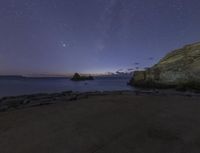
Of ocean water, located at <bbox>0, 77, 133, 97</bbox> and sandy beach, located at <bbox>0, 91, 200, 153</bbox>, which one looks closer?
sandy beach, located at <bbox>0, 91, 200, 153</bbox>

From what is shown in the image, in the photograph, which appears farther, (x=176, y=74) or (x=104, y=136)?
(x=176, y=74)

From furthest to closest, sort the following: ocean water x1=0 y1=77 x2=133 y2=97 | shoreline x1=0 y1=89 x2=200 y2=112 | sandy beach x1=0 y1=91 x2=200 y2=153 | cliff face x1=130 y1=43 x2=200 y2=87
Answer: cliff face x1=130 y1=43 x2=200 y2=87
ocean water x1=0 y1=77 x2=133 y2=97
shoreline x1=0 y1=89 x2=200 y2=112
sandy beach x1=0 y1=91 x2=200 y2=153

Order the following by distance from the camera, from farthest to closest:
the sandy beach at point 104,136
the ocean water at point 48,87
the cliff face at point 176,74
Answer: the cliff face at point 176,74 < the ocean water at point 48,87 < the sandy beach at point 104,136

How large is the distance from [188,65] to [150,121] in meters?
54.7

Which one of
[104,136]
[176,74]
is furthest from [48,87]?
[104,136]

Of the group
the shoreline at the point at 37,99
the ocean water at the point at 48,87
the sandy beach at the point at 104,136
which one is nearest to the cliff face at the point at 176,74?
Answer: the ocean water at the point at 48,87

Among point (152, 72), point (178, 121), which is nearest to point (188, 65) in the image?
point (152, 72)

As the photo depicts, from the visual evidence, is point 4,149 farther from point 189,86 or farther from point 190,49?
point 190,49

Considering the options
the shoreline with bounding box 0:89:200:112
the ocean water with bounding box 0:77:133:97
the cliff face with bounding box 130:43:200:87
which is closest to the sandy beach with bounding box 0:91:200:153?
the shoreline with bounding box 0:89:200:112

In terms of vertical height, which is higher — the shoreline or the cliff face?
the cliff face

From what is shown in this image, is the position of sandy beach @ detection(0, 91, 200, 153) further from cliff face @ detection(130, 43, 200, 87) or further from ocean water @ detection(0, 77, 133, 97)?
cliff face @ detection(130, 43, 200, 87)

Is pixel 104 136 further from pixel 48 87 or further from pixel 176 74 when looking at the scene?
pixel 48 87

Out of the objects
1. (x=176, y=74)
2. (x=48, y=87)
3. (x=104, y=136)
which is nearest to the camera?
(x=104, y=136)

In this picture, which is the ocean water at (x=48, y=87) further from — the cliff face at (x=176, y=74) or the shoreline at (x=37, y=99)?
the shoreline at (x=37, y=99)
